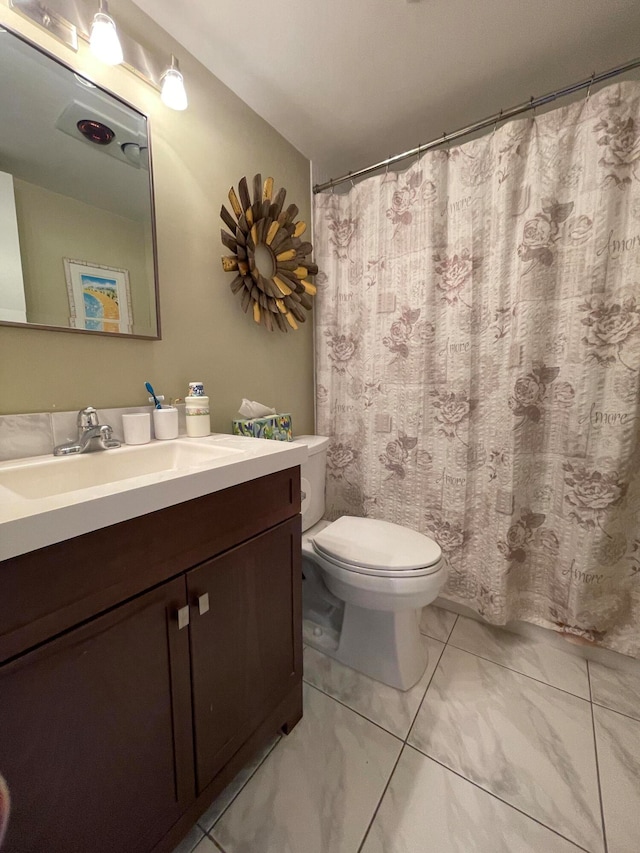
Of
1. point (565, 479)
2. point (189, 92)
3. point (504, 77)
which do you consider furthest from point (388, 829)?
point (504, 77)

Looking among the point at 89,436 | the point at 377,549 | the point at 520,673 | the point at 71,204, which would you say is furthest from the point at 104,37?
the point at 520,673

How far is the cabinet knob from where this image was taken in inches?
25.0

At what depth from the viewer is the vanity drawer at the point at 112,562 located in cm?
44

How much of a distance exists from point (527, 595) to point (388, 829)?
35.4 inches

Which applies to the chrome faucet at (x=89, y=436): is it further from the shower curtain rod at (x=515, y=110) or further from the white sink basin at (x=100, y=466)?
the shower curtain rod at (x=515, y=110)

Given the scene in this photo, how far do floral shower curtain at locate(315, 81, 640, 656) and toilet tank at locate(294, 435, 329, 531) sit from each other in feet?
0.86

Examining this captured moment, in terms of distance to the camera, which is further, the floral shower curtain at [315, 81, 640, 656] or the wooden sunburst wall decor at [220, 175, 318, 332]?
the wooden sunburst wall decor at [220, 175, 318, 332]

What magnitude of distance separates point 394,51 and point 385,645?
200 cm

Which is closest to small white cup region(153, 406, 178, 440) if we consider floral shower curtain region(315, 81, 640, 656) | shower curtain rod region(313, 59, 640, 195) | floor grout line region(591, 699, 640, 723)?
floral shower curtain region(315, 81, 640, 656)

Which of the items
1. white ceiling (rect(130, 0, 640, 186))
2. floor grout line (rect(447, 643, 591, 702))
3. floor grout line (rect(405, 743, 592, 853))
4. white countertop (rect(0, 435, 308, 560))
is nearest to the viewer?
white countertop (rect(0, 435, 308, 560))

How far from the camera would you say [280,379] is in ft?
5.04

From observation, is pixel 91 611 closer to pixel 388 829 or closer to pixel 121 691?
pixel 121 691

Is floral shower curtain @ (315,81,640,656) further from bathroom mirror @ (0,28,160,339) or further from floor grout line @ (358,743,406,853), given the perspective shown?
bathroom mirror @ (0,28,160,339)

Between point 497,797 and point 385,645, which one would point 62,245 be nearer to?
point 385,645
